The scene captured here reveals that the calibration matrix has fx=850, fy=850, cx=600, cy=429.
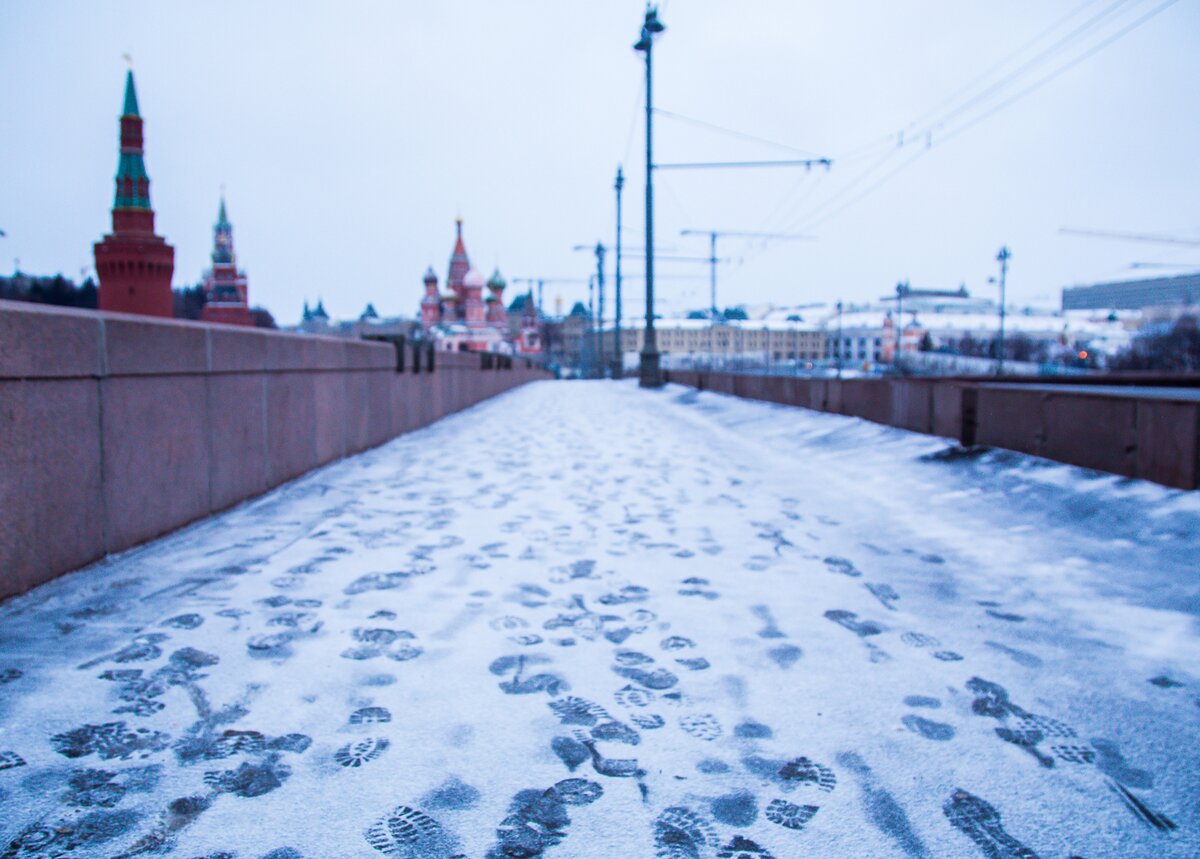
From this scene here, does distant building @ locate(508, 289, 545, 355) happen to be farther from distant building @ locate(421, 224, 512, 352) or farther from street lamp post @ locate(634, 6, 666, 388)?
street lamp post @ locate(634, 6, 666, 388)

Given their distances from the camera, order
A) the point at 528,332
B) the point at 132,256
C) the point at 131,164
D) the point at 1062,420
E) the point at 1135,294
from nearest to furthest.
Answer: the point at 1062,420
the point at 132,256
the point at 131,164
the point at 1135,294
the point at 528,332

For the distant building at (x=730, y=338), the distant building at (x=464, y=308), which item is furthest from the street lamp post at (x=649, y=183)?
the distant building at (x=730, y=338)

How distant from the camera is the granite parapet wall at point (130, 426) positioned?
327 centimetres

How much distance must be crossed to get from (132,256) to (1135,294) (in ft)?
341

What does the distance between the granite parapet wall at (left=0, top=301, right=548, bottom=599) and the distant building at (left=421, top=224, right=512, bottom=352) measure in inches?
3856

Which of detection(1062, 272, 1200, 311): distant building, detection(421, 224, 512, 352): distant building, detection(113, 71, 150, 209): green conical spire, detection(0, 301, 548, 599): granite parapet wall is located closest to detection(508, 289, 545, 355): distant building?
detection(421, 224, 512, 352): distant building

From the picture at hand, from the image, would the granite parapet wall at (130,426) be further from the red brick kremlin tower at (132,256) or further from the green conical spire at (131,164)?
the green conical spire at (131,164)

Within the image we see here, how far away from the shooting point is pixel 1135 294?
326 feet

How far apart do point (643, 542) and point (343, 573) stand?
160cm

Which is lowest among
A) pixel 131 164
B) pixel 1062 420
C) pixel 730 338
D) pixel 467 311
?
pixel 1062 420

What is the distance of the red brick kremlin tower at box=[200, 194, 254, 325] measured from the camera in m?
86.7

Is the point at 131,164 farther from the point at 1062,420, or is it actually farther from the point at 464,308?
the point at 1062,420

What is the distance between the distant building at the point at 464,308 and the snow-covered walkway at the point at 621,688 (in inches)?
3941

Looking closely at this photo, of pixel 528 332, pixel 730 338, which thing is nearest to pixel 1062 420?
pixel 528 332
